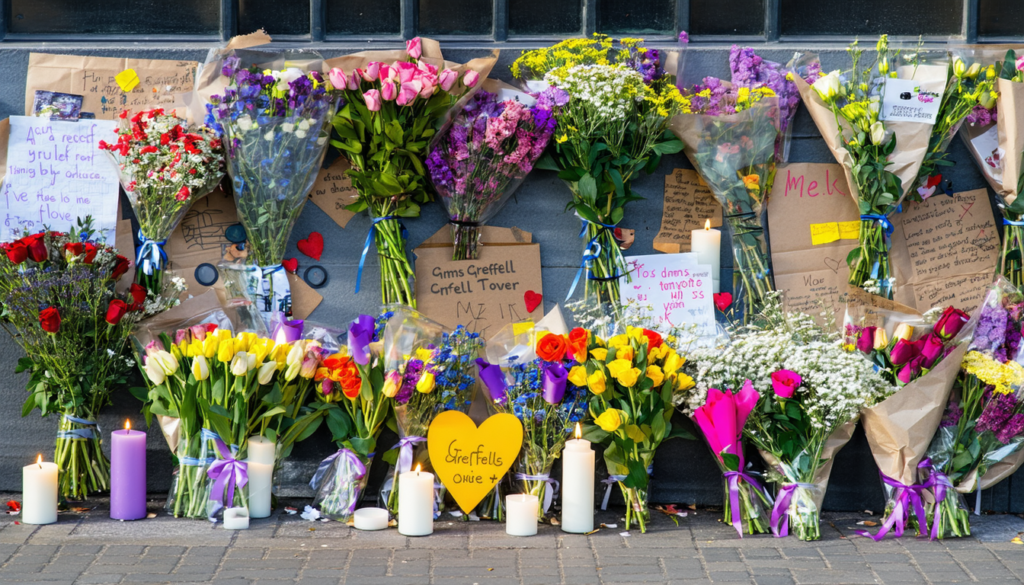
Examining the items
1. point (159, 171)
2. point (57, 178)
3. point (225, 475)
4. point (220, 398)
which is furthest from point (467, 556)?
point (57, 178)

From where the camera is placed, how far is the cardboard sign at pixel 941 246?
4.59 m

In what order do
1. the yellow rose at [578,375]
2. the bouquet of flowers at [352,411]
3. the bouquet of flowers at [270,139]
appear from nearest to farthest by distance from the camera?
the yellow rose at [578,375] < the bouquet of flowers at [352,411] < the bouquet of flowers at [270,139]

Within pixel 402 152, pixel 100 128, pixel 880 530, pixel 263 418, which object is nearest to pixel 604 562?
pixel 880 530

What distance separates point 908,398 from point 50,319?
3445mm

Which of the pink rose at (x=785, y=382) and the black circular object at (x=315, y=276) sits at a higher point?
the black circular object at (x=315, y=276)

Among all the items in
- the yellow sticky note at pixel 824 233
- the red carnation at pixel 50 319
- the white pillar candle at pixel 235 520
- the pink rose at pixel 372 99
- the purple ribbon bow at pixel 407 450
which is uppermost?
the pink rose at pixel 372 99

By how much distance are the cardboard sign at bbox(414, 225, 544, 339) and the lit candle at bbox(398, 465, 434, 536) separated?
909 mm

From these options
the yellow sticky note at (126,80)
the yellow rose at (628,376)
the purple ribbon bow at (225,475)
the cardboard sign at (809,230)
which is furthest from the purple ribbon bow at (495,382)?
the yellow sticky note at (126,80)

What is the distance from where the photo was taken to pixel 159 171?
4266 millimetres

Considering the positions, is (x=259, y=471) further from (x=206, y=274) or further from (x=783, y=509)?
(x=783, y=509)

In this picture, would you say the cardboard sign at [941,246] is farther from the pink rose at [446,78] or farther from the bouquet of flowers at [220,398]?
the bouquet of flowers at [220,398]

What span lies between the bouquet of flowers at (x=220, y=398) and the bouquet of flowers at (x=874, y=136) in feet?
8.10

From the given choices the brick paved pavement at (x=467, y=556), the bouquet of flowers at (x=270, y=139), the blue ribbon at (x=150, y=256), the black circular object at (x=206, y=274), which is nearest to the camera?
the brick paved pavement at (x=467, y=556)

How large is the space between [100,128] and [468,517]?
2.48 m
